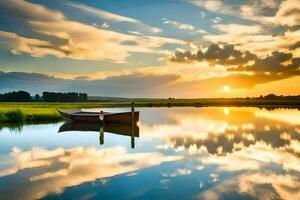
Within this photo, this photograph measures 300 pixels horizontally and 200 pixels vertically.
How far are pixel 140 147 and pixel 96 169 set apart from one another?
7233 mm

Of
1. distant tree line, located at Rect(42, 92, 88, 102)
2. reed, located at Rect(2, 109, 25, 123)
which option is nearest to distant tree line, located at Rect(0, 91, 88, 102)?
distant tree line, located at Rect(42, 92, 88, 102)

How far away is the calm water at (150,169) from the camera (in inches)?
465

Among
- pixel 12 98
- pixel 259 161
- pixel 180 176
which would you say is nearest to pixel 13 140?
pixel 180 176

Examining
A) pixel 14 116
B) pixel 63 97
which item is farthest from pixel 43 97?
pixel 14 116

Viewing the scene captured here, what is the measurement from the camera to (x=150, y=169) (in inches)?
609

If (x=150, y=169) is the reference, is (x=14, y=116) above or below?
above

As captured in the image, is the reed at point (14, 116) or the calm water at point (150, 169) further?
the reed at point (14, 116)

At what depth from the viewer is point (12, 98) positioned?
124 m

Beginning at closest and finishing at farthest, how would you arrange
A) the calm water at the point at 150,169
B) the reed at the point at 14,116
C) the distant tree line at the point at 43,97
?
the calm water at the point at 150,169, the reed at the point at 14,116, the distant tree line at the point at 43,97

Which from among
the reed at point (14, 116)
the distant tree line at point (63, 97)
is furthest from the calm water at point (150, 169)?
the distant tree line at point (63, 97)

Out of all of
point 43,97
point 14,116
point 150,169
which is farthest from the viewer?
point 43,97

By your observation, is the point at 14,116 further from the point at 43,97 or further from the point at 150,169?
the point at 43,97

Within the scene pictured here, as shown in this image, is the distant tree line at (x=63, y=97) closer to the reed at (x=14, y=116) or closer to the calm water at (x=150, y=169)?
the reed at (x=14, y=116)

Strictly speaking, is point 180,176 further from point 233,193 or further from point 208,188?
point 233,193
